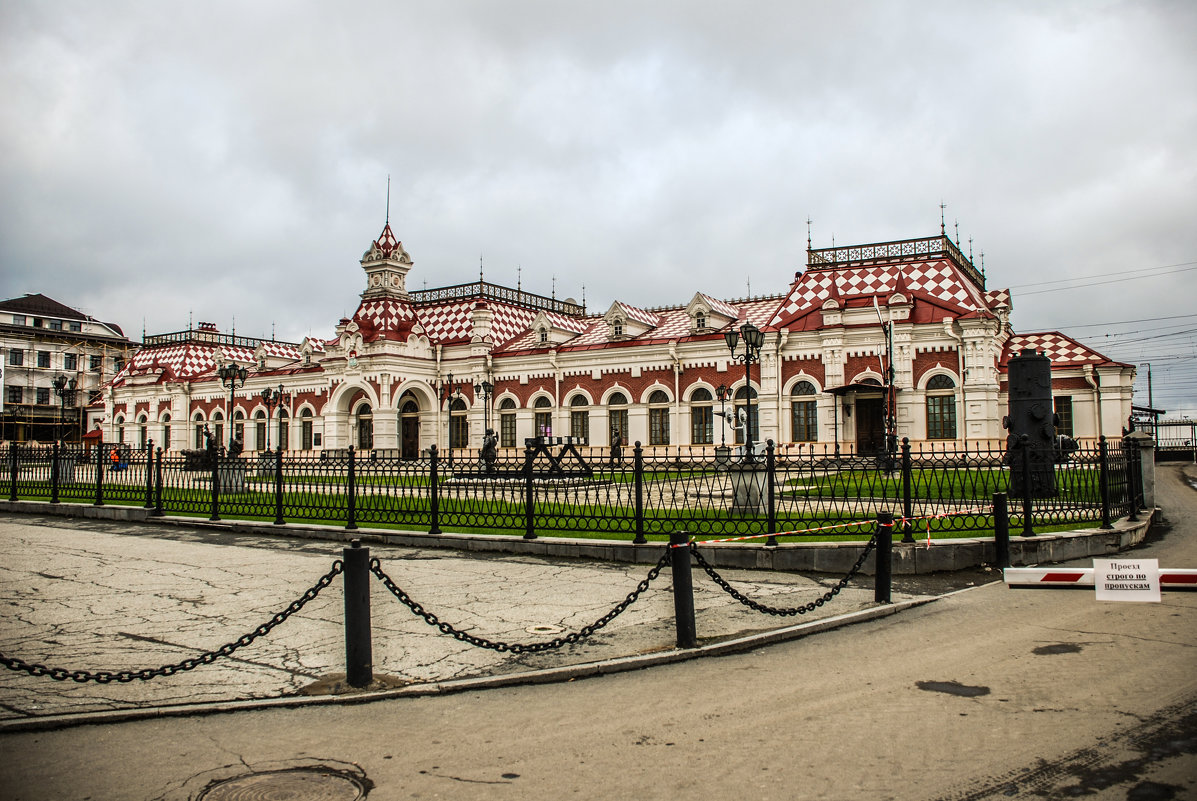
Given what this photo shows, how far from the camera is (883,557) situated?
283 inches

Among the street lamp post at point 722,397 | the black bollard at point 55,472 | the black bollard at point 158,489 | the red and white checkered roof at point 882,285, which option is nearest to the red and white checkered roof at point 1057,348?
the red and white checkered roof at point 882,285

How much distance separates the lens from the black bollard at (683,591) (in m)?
5.80

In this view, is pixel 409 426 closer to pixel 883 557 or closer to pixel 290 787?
pixel 883 557

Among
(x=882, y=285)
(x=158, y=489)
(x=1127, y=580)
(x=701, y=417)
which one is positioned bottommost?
(x=1127, y=580)

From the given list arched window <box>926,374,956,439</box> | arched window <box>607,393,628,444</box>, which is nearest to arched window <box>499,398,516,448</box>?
arched window <box>607,393,628,444</box>

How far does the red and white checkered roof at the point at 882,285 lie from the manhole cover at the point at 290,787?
26691mm

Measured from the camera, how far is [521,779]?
Answer: 12.1 feet

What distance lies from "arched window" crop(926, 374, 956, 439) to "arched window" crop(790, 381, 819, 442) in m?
3.70

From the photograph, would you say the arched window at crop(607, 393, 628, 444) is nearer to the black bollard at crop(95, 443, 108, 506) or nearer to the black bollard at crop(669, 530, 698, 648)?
the black bollard at crop(95, 443, 108, 506)

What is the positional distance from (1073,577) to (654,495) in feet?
33.6

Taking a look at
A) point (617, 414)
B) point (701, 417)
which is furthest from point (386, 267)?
point (701, 417)

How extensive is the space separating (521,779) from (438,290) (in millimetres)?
38668

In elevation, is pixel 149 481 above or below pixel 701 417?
Answer: below

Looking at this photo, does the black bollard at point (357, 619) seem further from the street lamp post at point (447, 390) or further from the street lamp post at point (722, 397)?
the street lamp post at point (447, 390)
